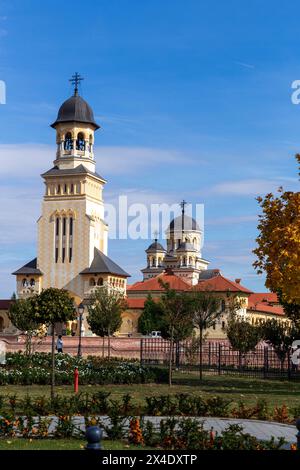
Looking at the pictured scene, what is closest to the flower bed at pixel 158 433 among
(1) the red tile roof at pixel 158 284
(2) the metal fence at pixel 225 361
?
(2) the metal fence at pixel 225 361

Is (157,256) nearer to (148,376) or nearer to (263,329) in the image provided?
(263,329)

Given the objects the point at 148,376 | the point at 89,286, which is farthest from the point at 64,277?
the point at 148,376

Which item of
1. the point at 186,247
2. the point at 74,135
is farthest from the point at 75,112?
the point at 186,247

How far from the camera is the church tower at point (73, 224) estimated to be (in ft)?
252

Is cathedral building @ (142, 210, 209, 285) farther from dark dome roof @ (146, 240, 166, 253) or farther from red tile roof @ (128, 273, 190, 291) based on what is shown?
red tile roof @ (128, 273, 190, 291)

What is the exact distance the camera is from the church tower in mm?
76875

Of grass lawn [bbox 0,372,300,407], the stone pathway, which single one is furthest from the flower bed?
grass lawn [bbox 0,372,300,407]

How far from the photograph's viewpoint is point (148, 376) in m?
25.7

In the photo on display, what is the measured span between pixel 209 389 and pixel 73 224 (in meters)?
55.0

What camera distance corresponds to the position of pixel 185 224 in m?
129

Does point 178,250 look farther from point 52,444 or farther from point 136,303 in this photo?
point 52,444

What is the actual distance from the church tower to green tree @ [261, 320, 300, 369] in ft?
130

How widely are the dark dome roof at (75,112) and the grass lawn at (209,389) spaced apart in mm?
55075
